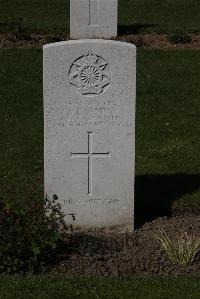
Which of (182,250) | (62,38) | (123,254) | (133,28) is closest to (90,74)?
(123,254)

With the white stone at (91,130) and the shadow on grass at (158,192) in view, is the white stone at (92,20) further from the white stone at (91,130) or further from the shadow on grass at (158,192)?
the white stone at (91,130)

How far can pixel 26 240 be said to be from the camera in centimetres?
691

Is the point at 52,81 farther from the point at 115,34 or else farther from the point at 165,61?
the point at 115,34

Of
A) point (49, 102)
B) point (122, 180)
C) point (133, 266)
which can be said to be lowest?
point (133, 266)

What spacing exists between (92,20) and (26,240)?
462 inches

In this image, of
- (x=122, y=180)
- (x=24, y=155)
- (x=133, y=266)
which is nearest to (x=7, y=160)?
(x=24, y=155)

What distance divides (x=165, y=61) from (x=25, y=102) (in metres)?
3.63

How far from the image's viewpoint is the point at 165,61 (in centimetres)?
1622

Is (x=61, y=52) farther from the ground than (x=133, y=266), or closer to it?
farther from the ground

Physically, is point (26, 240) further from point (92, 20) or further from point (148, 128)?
point (92, 20)

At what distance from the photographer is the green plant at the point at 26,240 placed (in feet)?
22.4

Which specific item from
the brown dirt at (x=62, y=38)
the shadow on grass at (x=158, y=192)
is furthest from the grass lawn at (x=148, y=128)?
the brown dirt at (x=62, y=38)

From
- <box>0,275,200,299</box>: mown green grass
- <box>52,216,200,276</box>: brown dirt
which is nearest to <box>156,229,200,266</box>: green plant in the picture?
<box>52,216,200,276</box>: brown dirt

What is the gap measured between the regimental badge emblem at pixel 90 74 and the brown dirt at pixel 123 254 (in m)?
1.38
